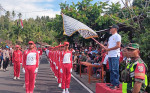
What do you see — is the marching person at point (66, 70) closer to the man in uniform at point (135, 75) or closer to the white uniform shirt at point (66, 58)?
the white uniform shirt at point (66, 58)

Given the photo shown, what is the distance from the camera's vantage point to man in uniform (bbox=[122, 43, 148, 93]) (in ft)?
9.82

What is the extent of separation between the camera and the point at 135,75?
120 inches

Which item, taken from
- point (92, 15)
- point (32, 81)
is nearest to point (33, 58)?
point (32, 81)

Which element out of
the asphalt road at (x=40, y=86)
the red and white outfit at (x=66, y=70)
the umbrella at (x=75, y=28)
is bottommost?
the asphalt road at (x=40, y=86)

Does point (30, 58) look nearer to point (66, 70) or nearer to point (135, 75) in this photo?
point (66, 70)

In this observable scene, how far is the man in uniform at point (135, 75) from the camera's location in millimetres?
2994


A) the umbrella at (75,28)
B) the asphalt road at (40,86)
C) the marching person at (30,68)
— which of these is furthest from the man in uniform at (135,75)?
the asphalt road at (40,86)

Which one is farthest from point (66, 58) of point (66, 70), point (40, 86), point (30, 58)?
point (40, 86)

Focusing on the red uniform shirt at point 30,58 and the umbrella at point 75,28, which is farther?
the red uniform shirt at point 30,58

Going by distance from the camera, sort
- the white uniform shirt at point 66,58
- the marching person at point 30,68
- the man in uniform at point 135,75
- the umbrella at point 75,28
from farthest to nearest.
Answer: the white uniform shirt at point 66,58 < the marching person at point 30,68 < the umbrella at point 75,28 < the man in uniform at point 135,75

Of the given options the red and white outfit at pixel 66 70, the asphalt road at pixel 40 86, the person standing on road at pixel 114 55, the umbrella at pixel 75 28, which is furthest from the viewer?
the asphalt road at pixel 40 86

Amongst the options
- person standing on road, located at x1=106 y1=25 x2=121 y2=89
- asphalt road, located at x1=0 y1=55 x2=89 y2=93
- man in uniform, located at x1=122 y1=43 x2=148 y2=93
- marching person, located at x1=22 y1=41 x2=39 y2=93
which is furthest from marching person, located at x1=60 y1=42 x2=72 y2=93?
man in uniform, located at x1=122 y1=43 x2=148 y2=93

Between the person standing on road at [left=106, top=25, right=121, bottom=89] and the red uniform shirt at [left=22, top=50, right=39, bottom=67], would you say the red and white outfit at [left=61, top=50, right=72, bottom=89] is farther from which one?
the person standing on road at [left=106, top=25, right=121, bottom=89]

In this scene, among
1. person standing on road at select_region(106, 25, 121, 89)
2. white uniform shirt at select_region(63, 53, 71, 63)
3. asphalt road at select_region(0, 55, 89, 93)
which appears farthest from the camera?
asphalt road at select_region(0, 55, 89, 93)
